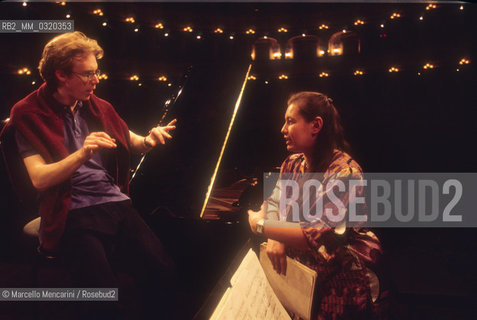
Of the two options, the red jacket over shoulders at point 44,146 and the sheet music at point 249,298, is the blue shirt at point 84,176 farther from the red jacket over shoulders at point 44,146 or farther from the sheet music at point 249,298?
the sheet music at point 249,298

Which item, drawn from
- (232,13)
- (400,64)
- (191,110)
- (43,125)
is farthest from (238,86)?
(232,13)

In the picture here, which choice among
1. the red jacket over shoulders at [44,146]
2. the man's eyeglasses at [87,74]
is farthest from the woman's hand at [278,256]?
the man's eyeglasses at [87,74]

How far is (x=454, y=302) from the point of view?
2.54 metres

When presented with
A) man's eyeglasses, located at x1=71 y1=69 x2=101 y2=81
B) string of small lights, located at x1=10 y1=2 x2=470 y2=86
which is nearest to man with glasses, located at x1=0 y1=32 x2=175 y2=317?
man's eyeglasses, located at x1=71 y1=69 x2=101 y2=81

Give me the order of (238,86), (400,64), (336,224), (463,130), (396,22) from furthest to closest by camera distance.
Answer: (396,22), (400,64), (463,130), (238,86), (336,224)

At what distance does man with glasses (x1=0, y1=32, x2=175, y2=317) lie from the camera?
→ 4.37 ft

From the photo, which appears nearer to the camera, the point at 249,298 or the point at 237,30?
the point at 249,298

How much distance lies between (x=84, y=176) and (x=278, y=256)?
1.02 meters

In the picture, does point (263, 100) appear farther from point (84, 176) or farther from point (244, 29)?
point (84, 176)

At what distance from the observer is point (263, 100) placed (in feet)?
13.8

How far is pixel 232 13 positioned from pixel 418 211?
4331 mm

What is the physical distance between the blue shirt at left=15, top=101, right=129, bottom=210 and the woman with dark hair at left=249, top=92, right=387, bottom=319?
760 mm

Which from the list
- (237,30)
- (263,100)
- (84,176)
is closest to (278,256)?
(84,176)

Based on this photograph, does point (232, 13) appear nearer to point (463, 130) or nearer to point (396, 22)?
point (396, 22)
